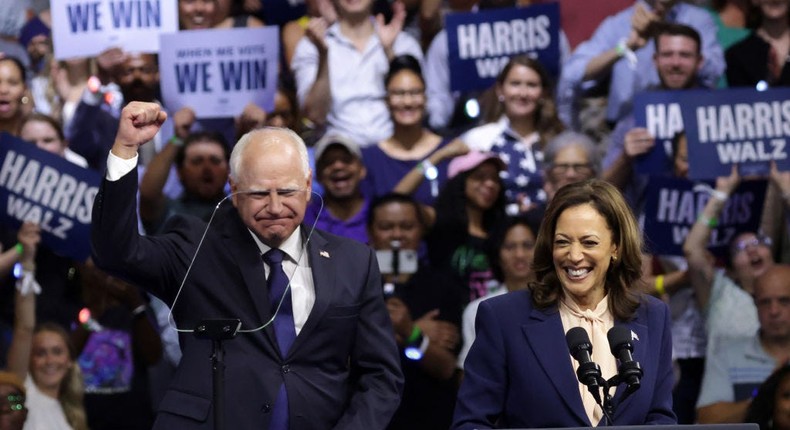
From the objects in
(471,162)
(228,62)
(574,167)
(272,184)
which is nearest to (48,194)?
(228,62)

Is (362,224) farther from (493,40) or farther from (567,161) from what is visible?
(493,40)

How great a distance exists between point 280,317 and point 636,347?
104cm

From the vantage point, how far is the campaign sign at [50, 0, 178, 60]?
24.9 feet

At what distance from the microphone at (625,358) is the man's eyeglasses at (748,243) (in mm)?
3832

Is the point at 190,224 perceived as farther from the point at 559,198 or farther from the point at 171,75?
the point at 171,75

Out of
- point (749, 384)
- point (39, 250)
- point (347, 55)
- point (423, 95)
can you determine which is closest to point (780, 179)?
point (749, 384)

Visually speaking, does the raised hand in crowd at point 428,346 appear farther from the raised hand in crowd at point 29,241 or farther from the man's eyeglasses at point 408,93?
the raised hand in crowd at point 29,241

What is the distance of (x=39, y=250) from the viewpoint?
7.18 meters

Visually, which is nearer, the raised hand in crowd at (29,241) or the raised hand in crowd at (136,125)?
the raised hand in crowd at (136,125)

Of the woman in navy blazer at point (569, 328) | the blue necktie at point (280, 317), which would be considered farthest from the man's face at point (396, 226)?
the woman in navy blazer at point (569, 328)

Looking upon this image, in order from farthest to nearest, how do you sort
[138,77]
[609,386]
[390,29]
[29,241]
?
[390,29]
[138,77]
[29,241]
[609,386]

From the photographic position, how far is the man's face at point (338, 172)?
24.2ft

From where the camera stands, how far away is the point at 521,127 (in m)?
7.82

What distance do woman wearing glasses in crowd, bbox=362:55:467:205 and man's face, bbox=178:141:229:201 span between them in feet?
2.48
